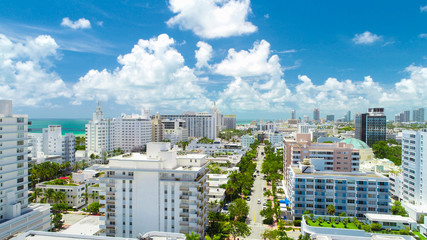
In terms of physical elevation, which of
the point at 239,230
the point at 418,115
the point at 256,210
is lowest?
the point at 256,210

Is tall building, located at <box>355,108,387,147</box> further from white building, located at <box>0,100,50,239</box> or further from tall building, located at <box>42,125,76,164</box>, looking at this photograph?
white building, located at <box>0,100,50,239</box>

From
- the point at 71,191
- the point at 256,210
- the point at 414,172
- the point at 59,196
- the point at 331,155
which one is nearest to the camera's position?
the point at 414,172

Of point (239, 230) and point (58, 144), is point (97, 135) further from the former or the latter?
point (239, 230)

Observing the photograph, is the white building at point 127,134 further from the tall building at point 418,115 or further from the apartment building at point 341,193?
the tall building at point 418,115

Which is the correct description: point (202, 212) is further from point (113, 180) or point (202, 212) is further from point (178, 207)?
point (113, 180)

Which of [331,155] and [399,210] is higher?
[331,155]

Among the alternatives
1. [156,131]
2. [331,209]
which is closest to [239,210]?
[331,209]

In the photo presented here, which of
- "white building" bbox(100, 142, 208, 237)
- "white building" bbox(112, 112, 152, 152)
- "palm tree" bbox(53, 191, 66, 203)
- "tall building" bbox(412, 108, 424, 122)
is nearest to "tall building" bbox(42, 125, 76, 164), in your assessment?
"white building" bbox(112, 112, 152, 152)
